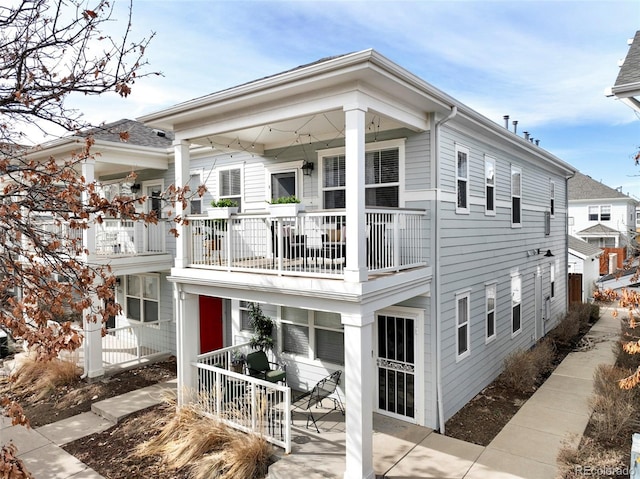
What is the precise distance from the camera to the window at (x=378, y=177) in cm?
816

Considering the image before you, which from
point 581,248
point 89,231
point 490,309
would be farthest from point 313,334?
point 581,248

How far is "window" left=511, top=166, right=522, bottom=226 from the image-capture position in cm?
1163

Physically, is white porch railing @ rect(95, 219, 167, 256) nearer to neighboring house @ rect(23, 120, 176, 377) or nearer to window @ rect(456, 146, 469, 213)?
neighboring house @ rect(23, 120, 176, 377)

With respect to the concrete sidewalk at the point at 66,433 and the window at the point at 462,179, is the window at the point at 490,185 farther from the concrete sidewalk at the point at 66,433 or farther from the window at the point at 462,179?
the concrete sidewalk at the point at 66,433

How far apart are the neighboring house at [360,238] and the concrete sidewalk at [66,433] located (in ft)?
5.70

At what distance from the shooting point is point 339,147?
29.0ft

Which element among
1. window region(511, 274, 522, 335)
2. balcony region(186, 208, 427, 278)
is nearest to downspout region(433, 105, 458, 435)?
balcony region(186, 208, 427, 278)

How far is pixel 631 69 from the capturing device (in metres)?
5.82

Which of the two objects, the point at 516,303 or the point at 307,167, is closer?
the point at 307,167

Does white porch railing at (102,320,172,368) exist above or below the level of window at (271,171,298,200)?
below

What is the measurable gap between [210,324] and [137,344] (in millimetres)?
2202

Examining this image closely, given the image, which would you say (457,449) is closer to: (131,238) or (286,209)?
(286,209)

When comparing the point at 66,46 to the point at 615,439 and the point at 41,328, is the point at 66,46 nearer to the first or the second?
the point at 41,328

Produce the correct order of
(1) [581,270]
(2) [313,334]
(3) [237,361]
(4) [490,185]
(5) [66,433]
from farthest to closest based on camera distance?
1. (1) [581,270]
2. (4) [490,185]
3. (3) [237,361]
4. (2) [313,334]
5. (5) [66,433]
